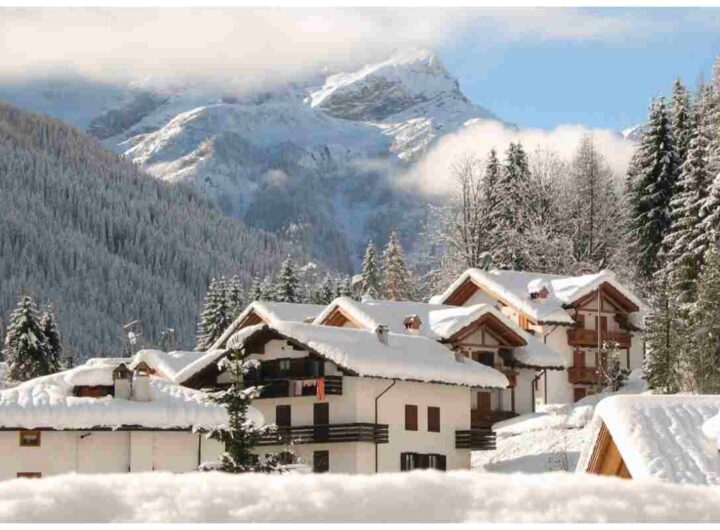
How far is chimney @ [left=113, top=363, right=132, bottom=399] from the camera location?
1973 inches

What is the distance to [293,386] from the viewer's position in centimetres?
5606

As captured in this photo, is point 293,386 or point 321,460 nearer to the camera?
point 321,460

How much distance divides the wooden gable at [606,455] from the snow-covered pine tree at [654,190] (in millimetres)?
61256

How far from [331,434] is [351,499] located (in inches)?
1880

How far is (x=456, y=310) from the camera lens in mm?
69688

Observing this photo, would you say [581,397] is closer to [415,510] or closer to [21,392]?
[21,392]

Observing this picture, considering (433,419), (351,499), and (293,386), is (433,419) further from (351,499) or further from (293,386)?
(351,499)

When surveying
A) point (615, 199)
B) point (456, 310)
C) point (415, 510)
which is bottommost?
point (415, 510)

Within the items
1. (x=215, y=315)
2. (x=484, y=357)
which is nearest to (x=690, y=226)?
(x=484, y=357)

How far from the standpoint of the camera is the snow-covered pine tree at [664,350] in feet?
201

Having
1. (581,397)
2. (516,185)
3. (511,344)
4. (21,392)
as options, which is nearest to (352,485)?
(21,392)

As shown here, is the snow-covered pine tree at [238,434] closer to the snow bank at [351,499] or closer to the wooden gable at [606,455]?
the wooden gable at [606,455]

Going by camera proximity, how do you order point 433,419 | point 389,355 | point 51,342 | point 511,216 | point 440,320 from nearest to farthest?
point 389,355, point 433,419, point 440,320, point 511,216, point 51,342

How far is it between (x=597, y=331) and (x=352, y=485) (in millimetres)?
70032
